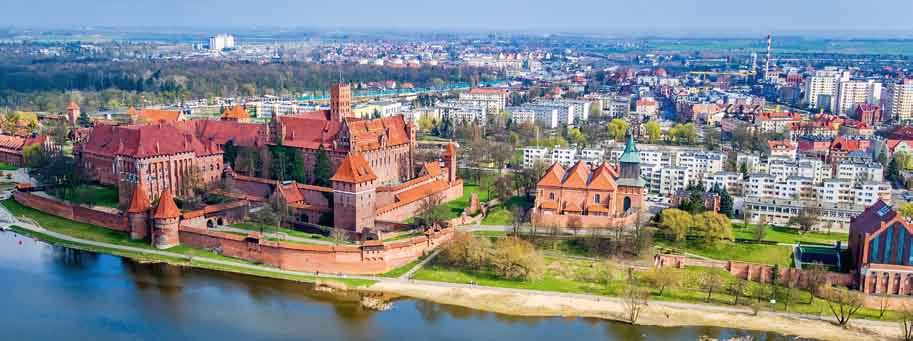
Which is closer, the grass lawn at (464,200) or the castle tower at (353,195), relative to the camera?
the castle tower at (353,195)

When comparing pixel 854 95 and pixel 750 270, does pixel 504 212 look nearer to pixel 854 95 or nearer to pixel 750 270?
pixel 750 270

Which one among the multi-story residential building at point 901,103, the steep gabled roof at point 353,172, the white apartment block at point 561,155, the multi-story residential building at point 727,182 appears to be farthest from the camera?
the multi-story residential building at point 901,103

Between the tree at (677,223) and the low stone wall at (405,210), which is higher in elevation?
the tree at (677,223)

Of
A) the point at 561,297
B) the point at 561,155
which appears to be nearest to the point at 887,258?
the point at 561,297

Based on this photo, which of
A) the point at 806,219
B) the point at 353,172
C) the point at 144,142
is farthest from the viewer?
the point at 144,142

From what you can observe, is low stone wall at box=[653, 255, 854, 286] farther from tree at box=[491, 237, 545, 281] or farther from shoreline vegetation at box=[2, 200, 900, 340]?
tree at box=[491, 237, 545, 281]

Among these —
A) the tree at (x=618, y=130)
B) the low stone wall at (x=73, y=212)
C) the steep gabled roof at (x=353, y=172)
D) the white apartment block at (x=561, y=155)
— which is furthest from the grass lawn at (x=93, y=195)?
the tree at (x=618, y=130)

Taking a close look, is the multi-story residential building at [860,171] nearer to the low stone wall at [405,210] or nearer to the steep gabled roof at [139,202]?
the low stone wall at [405,210]
